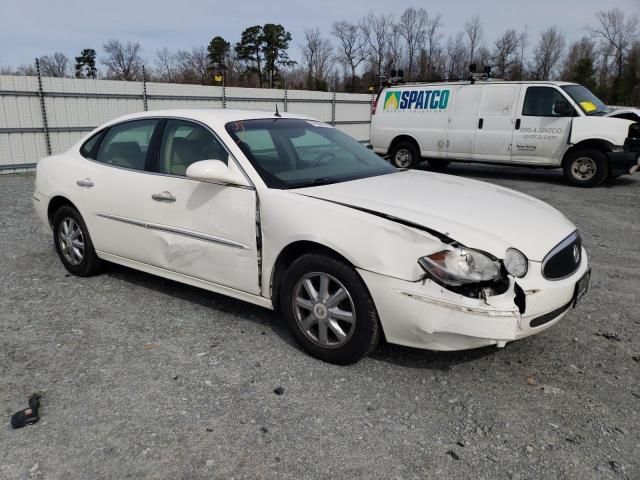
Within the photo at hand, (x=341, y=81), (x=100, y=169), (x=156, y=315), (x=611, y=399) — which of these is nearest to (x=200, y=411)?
(x=156, y=315)

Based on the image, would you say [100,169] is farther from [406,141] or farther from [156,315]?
[406,141]

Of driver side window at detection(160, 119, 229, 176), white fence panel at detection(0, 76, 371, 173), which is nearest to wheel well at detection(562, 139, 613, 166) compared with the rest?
white fence panel at detection(0, 76, 371, 173)

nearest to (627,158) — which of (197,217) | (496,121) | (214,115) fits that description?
(496,121)

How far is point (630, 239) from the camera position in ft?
21.4

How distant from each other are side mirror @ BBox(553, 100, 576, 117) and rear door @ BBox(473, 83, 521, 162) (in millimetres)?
812

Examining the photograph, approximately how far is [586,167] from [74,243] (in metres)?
9.64

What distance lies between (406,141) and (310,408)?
10.8m

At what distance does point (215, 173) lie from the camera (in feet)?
11.2

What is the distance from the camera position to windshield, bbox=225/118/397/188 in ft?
11.8

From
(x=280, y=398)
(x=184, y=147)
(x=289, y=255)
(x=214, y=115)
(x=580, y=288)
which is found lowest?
(x=280, y=398)

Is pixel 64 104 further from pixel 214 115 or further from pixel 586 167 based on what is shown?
pixel 586 167

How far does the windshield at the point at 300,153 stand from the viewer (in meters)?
3.58

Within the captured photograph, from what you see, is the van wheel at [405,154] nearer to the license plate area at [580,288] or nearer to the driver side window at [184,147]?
the driver side window at [184,147]

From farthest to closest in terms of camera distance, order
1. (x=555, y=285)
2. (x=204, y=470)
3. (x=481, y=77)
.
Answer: (x=481, y=77) < (x=555, y=285) < (x=204, y=470)
